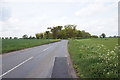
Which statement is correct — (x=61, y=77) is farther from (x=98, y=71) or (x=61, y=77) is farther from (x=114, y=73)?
(x=114, y=73)

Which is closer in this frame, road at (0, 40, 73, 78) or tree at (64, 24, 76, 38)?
road at (0, 40, 73, 78)

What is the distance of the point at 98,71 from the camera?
5.43 m

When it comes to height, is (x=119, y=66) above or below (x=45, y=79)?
above

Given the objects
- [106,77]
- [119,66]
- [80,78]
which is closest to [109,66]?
[119,66]

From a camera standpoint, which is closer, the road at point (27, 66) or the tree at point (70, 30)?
the road at point (27, 66)

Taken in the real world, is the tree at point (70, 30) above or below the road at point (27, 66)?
above

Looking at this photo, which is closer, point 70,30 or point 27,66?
point 27,66

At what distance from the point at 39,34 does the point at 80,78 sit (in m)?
125

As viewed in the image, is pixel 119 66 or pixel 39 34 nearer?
pixel 119 66

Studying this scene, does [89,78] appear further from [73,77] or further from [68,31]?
[68,31]

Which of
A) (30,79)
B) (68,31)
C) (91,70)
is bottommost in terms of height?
(30,79)

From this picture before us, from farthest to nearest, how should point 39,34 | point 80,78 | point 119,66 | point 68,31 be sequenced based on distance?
point 39,34
point 68,31
point 119,66
point 80,78

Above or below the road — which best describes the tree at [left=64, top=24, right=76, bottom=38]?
above

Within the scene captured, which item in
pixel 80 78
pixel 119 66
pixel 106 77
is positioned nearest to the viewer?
pixel 106 77
